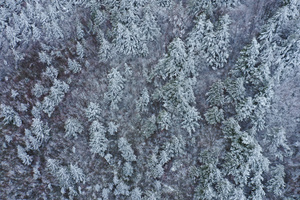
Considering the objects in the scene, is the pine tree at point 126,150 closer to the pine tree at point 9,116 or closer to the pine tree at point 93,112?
the pine tree at point 93,112

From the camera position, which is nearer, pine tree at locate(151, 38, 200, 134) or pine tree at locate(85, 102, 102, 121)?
pine tree at locate(151, 38, 200, 134)

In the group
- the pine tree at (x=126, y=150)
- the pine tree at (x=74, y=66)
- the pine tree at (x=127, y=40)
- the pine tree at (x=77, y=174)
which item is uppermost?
the pine tree at (x=127, y=40)

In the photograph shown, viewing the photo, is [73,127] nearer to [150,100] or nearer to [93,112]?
[93,112]

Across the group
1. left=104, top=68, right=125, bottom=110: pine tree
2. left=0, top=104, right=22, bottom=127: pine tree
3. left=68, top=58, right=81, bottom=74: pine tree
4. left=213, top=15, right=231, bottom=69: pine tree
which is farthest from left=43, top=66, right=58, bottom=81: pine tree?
left=213, top=15, right=231, bottom=69: pine tree

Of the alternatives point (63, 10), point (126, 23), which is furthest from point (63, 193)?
point (63, 10)

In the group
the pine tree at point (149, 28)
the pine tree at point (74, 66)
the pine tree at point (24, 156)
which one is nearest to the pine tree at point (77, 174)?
the pine tree at point (24, 156)

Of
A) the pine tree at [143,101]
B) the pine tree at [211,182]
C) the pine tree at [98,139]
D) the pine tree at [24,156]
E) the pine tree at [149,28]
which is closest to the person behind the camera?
the pine tree at [211,182]

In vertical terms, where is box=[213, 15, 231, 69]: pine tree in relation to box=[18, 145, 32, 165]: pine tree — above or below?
above

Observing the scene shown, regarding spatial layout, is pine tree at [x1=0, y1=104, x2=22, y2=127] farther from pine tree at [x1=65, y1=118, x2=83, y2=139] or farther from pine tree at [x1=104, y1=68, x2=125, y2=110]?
pine tree at [x1=104, y1=68, x2=125, y2=110]

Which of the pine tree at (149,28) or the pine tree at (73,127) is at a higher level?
the pine tree at (149,28)
